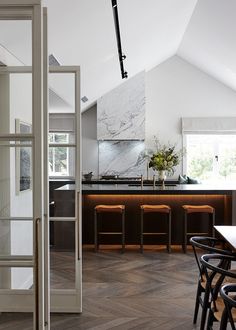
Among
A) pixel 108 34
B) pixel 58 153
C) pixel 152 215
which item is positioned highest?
pixel 108 34

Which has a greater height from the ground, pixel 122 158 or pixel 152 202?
pixel 122 158

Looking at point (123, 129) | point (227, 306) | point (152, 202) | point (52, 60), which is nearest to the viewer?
point (227, 306)

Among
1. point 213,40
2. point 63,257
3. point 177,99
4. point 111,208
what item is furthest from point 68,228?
point 177,99

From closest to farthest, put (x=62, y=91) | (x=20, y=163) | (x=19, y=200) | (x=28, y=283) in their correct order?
(x=28, y=283)
(x=19, y=200)
(x=20, y=163)
(x=62, y=91)

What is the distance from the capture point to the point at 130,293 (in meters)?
4.70

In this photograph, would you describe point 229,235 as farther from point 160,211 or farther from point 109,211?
point 109,211

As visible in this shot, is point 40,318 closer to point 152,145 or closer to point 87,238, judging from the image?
point 87,238

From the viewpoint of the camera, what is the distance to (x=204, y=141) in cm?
1112

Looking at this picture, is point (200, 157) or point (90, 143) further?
point (200, 157)

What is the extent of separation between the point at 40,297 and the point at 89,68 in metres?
5.24

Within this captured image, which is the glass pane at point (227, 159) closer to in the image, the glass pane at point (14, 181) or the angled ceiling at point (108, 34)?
the angled ceiling at point (108, 34)

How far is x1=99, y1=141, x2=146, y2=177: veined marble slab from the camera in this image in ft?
34.7

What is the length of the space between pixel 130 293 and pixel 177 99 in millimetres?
7289

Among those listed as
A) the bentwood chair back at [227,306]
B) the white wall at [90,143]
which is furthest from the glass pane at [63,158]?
the white wall at [90,143]
